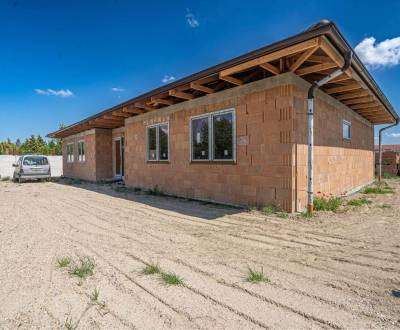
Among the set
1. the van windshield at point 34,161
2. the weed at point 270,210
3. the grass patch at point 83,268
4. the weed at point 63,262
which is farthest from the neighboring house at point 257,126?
the van windshield at point 34,161

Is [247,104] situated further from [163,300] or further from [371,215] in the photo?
[163,300]

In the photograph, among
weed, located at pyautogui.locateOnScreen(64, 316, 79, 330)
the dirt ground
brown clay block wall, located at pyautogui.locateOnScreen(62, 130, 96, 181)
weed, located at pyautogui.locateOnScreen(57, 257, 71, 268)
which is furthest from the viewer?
brown clay block wall, located at pyautogui.locateOnScreen(62, 130, 96, 181)

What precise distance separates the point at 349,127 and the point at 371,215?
4.87m

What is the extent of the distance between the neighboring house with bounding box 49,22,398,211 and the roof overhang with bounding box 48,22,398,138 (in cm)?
2

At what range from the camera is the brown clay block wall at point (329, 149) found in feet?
17.8

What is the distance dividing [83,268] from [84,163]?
13.5m

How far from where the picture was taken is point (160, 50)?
1121 cm

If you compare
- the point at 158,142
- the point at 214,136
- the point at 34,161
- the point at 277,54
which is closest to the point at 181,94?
the point at 214,136

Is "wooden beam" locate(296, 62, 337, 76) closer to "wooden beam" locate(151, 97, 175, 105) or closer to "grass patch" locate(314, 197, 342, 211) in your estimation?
"grass patch" locate(314, 197, 342, 211)

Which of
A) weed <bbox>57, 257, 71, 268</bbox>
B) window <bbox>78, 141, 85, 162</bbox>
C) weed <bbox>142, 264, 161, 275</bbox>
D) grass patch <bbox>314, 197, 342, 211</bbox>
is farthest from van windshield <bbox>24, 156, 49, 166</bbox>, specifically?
grass patch <bbox>314, 197, 342, 211</bbox>

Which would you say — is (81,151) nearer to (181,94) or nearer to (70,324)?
(181,94)

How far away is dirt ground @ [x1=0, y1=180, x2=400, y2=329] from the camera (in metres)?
1.94

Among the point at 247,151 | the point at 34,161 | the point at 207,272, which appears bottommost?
the point at 207,272

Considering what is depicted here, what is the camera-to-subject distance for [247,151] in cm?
602
